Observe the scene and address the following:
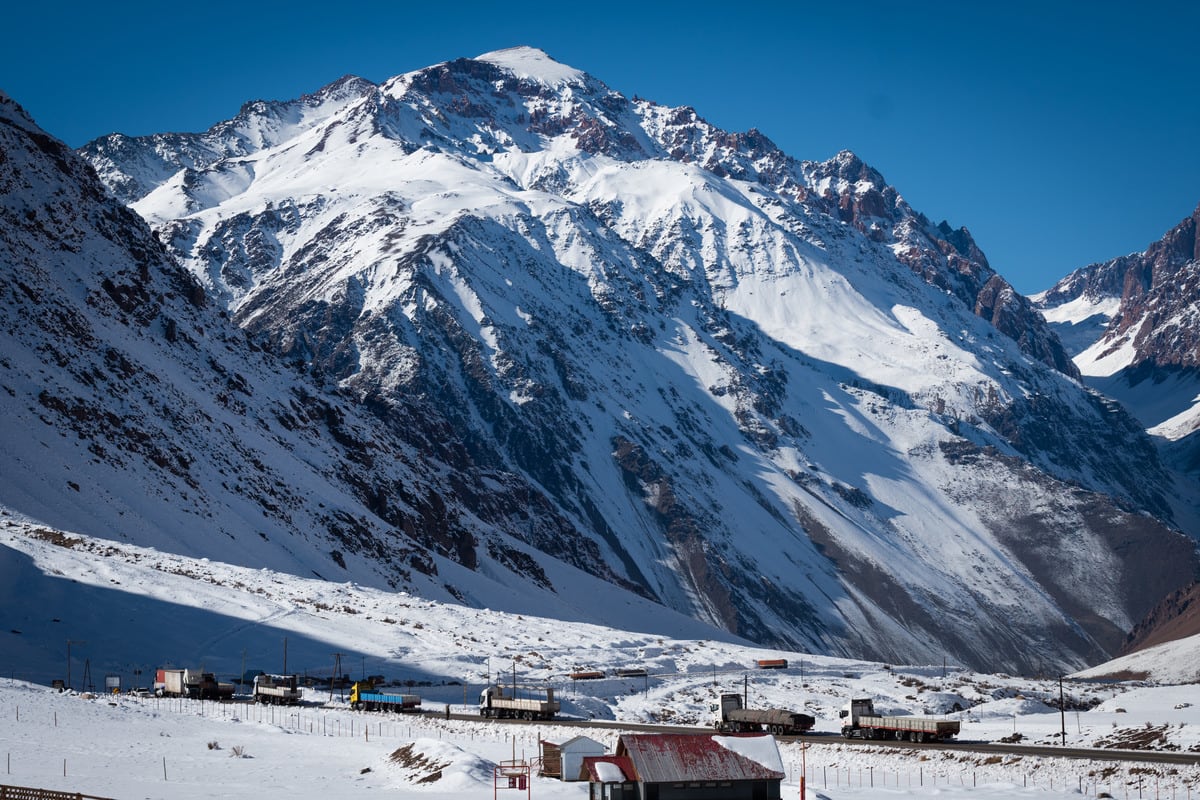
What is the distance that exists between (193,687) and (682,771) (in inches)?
1964

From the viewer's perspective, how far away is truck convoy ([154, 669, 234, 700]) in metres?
89.8

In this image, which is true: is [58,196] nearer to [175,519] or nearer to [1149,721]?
[175,519]

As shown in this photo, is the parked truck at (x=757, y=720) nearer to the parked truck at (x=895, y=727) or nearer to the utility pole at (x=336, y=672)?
the parked truck at (x=895, y=727)

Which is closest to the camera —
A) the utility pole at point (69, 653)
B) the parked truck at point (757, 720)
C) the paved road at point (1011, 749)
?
the paved road at point (1011, 749)

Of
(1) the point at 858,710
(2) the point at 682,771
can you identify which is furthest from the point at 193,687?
(2) the point at 682,771

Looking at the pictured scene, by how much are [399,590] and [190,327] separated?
2100 inches

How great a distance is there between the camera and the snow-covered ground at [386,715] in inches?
2328

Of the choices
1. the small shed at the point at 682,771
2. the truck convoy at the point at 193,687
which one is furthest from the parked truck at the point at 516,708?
the small shed at the point at 682,771

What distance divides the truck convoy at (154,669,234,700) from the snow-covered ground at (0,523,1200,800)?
14.4 feet

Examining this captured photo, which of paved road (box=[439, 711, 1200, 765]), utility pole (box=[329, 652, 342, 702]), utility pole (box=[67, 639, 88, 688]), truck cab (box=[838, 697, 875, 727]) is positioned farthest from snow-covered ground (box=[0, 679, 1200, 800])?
utility pole (box=[329, 652, 342, 702])

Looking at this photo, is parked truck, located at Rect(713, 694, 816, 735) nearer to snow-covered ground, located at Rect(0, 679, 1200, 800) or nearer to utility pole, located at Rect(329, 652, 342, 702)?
snow-covered ground, located at Rect(0, 679, 1200, 800)

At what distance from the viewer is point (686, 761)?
160ft

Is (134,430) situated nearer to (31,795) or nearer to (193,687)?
(193,687)

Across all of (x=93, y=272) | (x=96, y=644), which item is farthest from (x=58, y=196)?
(x=96, y=644)
